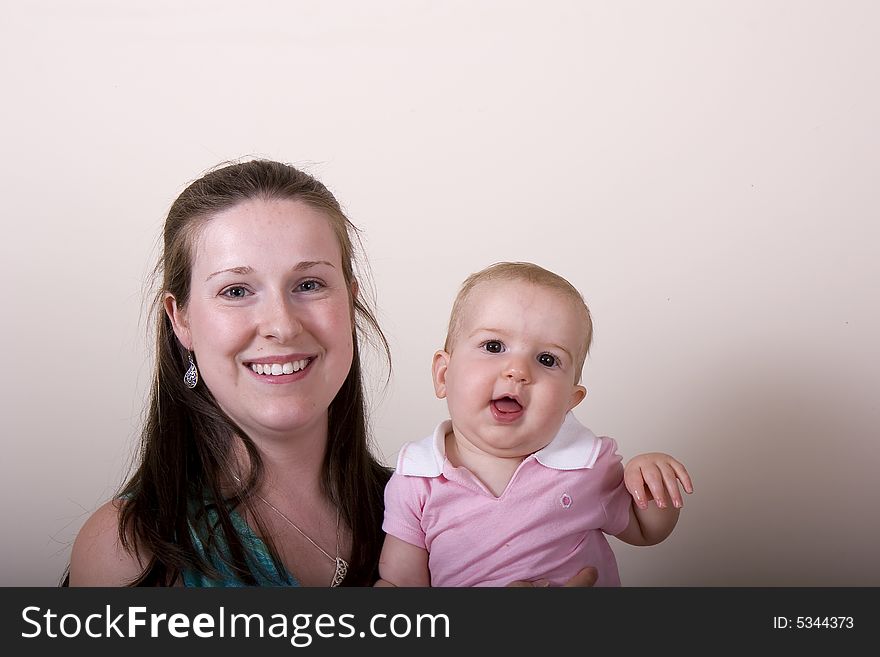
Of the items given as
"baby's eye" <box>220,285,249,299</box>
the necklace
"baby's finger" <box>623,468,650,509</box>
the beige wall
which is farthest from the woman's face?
the beige wall

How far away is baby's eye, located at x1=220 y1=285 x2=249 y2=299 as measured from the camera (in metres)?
1.92

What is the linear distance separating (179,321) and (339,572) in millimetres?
524

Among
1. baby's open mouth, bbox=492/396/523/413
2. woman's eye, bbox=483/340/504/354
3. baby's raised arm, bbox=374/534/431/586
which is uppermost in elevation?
woman's eye, bbox=483/340/504/354

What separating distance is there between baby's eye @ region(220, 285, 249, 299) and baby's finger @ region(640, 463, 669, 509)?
2.34 feet

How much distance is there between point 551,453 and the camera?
6.30ft

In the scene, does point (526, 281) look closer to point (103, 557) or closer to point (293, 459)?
point (293, 459)

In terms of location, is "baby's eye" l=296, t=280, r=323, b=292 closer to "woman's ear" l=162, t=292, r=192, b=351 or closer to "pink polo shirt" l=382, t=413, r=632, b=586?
"woman's ear" l=162, t=292, r=192, b=351

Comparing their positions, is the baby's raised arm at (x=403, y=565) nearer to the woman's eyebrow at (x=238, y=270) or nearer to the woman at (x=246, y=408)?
the woman at (x=246, y=408)

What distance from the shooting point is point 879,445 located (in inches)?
115

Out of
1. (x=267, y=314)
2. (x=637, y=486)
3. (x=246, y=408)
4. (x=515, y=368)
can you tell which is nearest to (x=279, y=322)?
(x=267, y=314)
